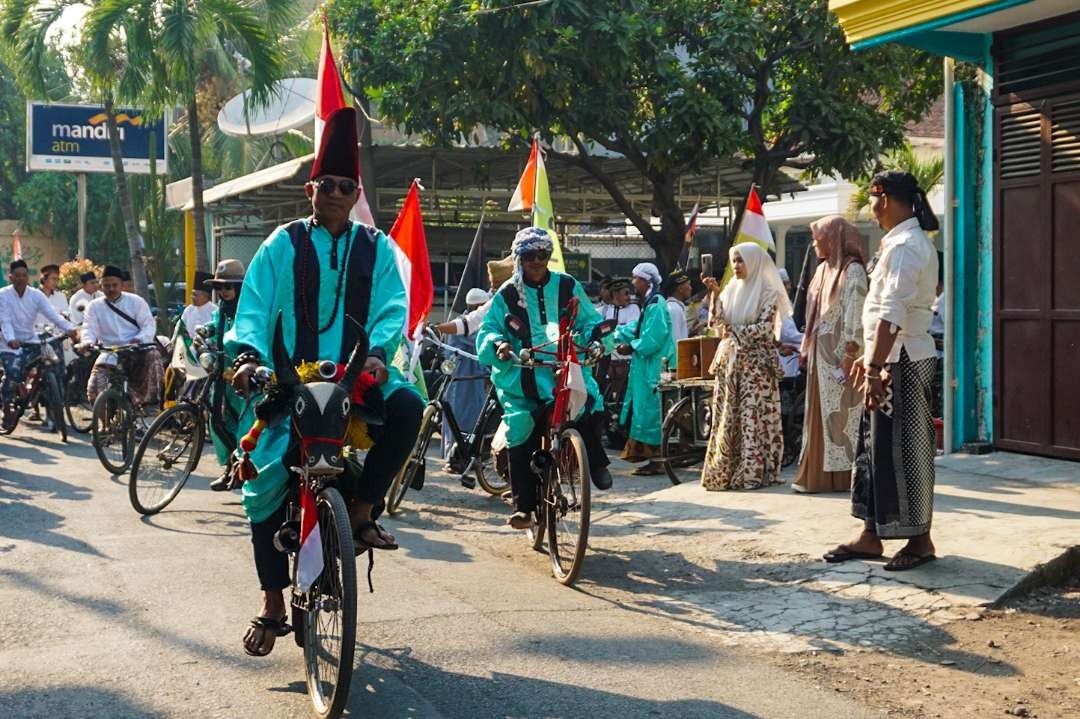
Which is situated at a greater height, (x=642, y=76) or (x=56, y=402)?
(x=642, y=76)

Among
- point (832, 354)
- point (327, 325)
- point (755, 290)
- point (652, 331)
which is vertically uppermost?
point (755, 290)

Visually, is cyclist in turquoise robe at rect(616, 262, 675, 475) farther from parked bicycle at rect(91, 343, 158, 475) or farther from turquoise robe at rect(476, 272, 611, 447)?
parked bicycle at rect(91, 343, 158, 475)

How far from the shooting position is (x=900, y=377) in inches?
263

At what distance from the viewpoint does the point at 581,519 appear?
6910mm

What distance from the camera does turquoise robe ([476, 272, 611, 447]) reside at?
7723 millimetres

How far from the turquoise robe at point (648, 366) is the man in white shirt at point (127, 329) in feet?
15.8

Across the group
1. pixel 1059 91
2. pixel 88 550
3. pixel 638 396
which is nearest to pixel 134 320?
pixel 638 396

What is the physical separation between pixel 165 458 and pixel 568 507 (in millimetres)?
3637

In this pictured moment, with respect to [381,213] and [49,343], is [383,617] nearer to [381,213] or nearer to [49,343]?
[49,343]

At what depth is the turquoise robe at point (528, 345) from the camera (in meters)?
7.72

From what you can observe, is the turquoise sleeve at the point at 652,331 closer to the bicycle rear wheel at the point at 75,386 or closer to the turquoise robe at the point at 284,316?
the turquoise robe at the point at 284,316

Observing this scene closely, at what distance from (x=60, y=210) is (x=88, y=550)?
38.1 metres

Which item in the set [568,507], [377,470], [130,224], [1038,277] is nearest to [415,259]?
[568,507]

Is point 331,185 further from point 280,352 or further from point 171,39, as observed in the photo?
point 171,39
